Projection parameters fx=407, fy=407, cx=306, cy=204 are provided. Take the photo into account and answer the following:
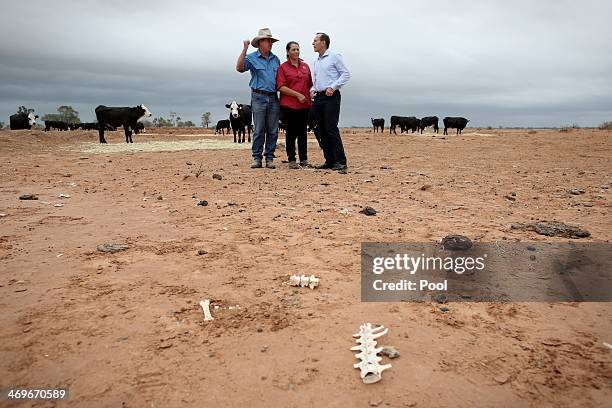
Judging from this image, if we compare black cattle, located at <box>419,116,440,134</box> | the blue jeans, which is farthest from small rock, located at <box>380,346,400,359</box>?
black cattle, located at <box>419,116,440,134</box>

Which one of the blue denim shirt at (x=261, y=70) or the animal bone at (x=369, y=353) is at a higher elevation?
the blue denim shirt at (x=261, y=70)

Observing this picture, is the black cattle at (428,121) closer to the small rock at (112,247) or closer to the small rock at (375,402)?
the small rock at (112,247)

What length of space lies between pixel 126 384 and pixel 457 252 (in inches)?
87.4

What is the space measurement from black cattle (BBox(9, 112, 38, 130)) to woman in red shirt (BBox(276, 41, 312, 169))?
29.1 meters

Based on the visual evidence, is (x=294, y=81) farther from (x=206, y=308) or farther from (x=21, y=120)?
(x=21, y=120)

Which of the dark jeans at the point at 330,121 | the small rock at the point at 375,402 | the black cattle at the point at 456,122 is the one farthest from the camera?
the black cattle at the point at 456,122

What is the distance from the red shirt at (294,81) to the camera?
6.65 meters

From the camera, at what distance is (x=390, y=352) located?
5.83 ft

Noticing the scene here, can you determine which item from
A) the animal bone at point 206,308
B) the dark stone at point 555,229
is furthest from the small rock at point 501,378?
the dark stone at point 555,229

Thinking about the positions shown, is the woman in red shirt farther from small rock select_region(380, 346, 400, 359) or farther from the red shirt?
small rock select_region(380, 346, 400, 359)

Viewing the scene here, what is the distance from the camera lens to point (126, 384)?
161 centimetres

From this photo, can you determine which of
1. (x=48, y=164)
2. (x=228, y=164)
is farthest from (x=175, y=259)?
(x=48, y=164)

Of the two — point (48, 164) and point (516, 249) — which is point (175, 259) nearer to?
point (516, 249)

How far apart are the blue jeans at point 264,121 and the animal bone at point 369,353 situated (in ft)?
17.7
